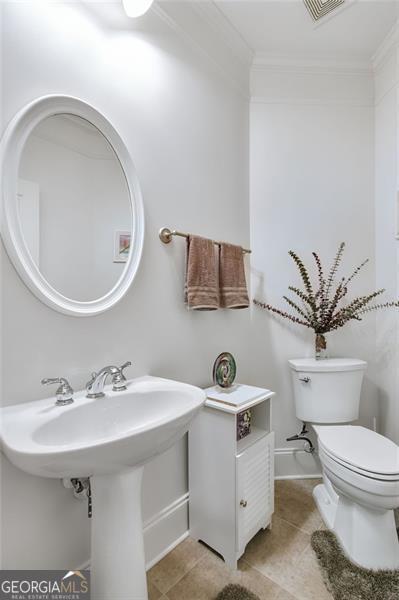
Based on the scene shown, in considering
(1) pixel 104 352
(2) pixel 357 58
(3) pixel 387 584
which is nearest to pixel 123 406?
(1) pixel 104 352

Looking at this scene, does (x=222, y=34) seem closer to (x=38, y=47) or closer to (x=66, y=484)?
(x=38, y=47)

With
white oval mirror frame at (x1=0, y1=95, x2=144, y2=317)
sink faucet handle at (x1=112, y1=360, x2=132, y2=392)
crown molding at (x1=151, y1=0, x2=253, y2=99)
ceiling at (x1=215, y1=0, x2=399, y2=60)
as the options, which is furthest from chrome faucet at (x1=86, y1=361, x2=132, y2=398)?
ceiling at (x1=215, y1=0, x2=399, y2=60)

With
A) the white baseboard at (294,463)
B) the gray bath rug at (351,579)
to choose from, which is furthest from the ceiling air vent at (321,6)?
the gray bath rug at (351,579)

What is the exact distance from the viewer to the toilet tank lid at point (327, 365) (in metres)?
1.66

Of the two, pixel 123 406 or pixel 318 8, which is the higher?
pixel 318 8

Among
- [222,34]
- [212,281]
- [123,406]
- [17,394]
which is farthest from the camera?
[222,34]

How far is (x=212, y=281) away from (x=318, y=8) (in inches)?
61.9

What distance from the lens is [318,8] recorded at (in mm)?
1553

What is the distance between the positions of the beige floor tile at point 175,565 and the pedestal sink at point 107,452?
0.34m

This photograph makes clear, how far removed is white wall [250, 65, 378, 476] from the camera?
1.88m

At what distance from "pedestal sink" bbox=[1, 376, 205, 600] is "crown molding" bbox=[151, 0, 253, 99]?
1.73m

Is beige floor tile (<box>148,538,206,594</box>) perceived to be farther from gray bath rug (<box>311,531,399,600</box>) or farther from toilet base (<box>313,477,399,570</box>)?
toilet base (<box>313,477,399,570</box>)

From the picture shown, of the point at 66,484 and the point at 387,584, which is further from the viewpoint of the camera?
the point at 387,584

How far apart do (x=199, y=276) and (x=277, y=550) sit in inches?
50.8
